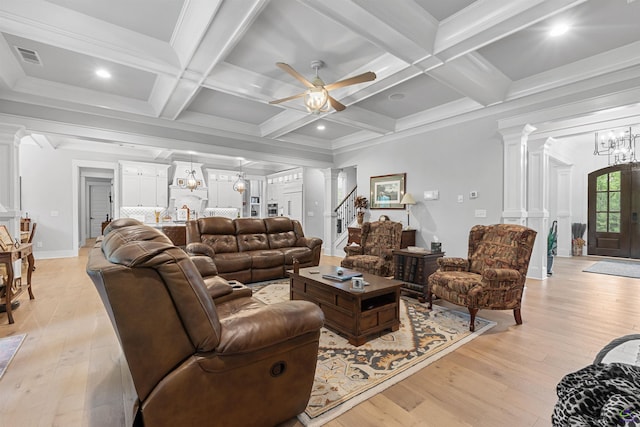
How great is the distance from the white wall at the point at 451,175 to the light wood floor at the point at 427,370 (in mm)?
1759

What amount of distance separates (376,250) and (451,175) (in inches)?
84.1

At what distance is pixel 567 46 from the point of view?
10.8 feet

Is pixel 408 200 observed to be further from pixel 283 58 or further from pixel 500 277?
pixel 283 58

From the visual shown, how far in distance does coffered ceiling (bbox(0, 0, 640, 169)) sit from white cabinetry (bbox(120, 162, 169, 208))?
3381 millimetres

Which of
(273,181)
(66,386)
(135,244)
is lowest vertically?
(66,386)

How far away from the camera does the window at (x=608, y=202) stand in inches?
283

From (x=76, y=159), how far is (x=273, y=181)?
566cm

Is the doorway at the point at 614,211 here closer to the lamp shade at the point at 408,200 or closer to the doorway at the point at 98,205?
the lamp shade at the point at 408,200

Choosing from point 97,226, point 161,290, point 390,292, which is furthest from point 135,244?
point 97,226

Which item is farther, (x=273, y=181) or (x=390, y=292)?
(x=273, y=181)

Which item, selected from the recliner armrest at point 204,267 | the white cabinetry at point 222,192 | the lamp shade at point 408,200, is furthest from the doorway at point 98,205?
the lamp shade at point 408,200

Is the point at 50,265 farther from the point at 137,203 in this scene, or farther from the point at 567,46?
the point at 567,46

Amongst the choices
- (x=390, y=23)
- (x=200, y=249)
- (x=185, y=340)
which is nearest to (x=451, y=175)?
(x=390, y=23)

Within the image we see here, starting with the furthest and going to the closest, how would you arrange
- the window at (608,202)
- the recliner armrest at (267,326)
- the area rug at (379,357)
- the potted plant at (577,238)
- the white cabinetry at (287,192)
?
the white cabinetry at (287,192) < the potted plant at (577,238) < the window at (608,202) < the area rug at (379,357) < the recliner armrest at (267,326)
